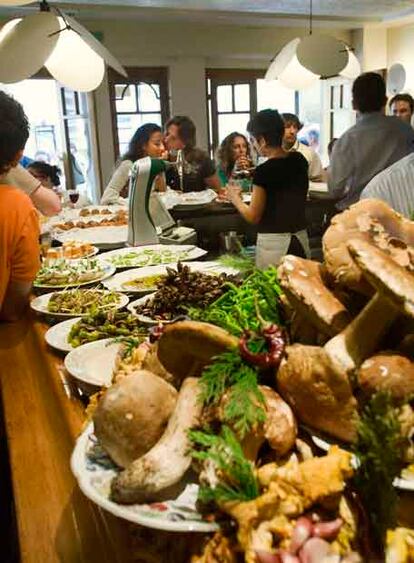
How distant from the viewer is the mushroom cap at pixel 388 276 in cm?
62

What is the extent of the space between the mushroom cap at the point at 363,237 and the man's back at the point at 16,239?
4.09ft

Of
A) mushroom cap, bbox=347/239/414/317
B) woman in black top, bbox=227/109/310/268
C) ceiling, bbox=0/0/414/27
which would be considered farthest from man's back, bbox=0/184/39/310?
ceiling, bbox=0/0/414/27

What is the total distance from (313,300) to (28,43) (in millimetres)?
2083

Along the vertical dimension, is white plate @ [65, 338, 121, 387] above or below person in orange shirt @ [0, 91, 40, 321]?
below

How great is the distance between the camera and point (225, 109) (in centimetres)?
694

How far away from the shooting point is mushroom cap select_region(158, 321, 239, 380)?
74cm

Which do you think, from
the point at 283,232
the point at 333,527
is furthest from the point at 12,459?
the point at 283,232

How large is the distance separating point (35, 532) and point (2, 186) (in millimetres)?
1275

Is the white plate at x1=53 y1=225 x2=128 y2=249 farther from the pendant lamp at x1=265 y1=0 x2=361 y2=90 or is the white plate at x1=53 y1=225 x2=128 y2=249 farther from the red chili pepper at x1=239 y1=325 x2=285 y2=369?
the red chili pepper at x1=239 y1=325 x2=285 y2=369

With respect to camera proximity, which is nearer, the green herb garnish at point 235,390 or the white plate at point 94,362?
the green herb garnish at point 235,390

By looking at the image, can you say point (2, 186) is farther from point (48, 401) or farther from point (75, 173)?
point (75, 173)

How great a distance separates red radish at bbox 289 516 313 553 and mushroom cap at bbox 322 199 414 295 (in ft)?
0.98

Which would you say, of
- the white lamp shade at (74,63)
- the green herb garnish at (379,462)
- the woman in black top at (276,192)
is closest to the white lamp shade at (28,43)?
the white lamp shade at (74,63)

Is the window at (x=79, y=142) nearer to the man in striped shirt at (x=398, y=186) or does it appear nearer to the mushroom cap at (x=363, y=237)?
the man in striped shirt at (x=398, y=186)
